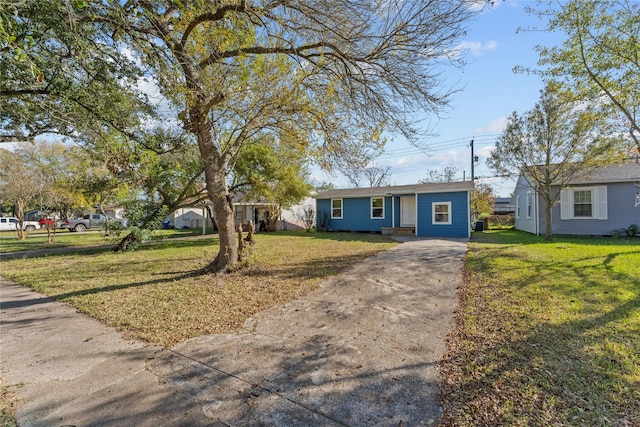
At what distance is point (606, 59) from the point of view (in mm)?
7332

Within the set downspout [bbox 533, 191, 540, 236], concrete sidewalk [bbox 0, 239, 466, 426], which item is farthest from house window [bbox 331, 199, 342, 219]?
concrete sidewalk [bbox 0, 239, 466, 426]

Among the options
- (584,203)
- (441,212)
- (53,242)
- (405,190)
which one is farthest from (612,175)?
(53,242)

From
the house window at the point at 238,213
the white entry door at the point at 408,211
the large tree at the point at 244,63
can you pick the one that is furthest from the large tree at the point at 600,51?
the house window at the point at 238,213

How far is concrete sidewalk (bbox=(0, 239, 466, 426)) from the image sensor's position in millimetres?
2598

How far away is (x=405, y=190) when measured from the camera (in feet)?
55.4

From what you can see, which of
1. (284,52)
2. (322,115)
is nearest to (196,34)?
(284,52)

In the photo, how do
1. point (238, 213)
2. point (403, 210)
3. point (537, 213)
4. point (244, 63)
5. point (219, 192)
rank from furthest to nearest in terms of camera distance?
point (238, 213)
point (403, 210)
point (537, 213)
point (219, 192)
point (244, 63)

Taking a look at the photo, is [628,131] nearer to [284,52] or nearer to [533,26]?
[533,26]

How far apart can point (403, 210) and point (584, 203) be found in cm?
815

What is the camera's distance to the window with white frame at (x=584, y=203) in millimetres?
13688

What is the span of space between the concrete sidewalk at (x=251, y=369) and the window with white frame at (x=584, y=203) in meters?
13.0

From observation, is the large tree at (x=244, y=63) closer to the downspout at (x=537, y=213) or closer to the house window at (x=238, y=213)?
the downspout at (x=537, y=213)

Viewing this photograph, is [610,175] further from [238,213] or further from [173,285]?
[238,213]

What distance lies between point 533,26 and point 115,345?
416 inches
